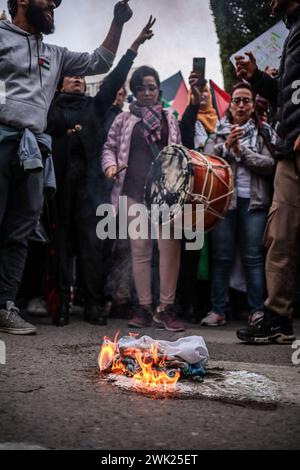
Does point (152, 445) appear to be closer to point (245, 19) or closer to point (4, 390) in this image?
point (4, 390)

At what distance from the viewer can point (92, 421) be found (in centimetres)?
198

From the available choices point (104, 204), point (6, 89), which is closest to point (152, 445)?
point (6, 89)

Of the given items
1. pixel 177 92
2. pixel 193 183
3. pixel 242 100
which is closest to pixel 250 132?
pixel 242 100

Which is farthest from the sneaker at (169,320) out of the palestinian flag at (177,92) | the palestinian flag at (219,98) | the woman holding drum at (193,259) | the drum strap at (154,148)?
the palestinian flag at (177,92)

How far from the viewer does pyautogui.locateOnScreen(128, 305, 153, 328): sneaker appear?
4543 mm

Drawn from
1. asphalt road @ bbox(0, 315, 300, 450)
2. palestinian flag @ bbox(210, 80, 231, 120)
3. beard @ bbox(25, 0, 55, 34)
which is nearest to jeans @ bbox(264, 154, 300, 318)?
asphalt road @ bbox(0, 315, 300, 450)

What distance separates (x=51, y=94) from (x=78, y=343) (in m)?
1.63

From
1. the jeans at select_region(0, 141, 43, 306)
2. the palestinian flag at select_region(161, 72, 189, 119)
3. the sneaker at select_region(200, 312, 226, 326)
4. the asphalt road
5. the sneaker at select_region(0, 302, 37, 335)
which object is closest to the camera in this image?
the asphalt road

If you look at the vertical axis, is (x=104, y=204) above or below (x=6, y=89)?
below

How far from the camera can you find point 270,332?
12.7 feet

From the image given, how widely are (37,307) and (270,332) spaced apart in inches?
80.7

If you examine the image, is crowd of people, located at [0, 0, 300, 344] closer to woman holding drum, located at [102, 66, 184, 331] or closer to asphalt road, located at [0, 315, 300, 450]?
woman holding drum, located at [102, 66, 184, 331]

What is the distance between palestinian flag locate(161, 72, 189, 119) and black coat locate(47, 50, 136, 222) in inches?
135
